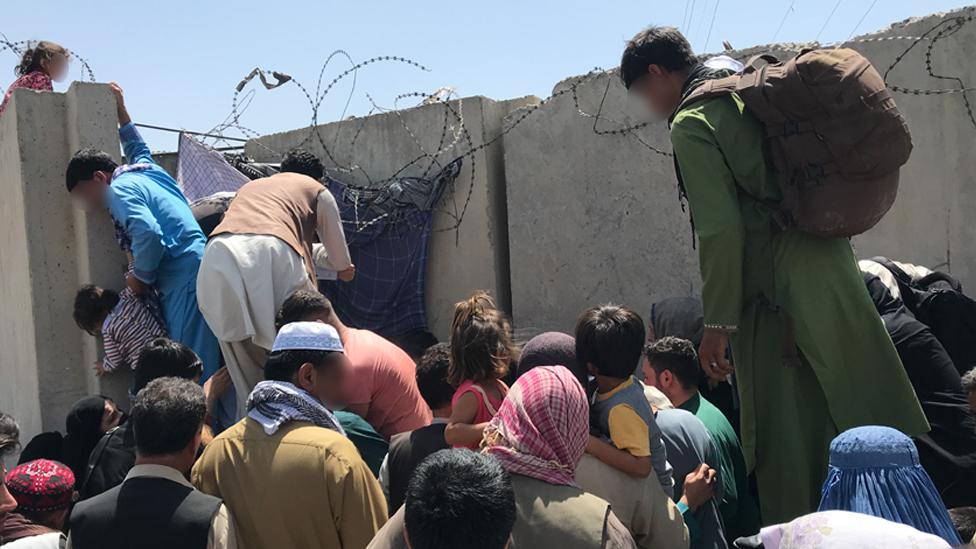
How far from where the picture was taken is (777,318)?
336 centimetres

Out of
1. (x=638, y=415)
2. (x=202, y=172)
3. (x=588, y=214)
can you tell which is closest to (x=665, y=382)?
(x=638, y=415)

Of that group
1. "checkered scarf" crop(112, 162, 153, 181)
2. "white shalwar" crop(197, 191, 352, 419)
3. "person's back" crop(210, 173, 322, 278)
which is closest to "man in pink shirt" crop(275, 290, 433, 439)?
"white shalwar" crop(197, 191, 352, 419)

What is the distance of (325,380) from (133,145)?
315 cm

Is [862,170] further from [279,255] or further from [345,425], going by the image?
[279,255]

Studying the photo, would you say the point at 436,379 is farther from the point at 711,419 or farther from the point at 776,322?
the point at 776,322

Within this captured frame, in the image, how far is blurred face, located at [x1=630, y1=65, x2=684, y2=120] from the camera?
139 inches

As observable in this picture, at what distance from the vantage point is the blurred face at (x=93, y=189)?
16.7ft

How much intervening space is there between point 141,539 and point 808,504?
220cm

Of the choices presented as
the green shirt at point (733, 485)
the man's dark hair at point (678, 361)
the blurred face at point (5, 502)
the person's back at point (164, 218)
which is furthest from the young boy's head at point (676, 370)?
the person's back at point (164, 218)

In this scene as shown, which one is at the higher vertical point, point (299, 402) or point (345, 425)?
point (299, 402)

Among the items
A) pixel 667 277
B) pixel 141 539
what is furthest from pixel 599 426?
pixel 667 277

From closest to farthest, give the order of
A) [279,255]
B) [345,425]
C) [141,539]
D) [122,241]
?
[141,539] → [345,425] → [279,255] → [122,241]

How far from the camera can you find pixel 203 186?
6605mm

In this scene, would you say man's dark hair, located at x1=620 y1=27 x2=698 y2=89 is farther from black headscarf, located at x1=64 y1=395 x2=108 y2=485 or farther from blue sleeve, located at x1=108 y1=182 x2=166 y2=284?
black headscarf, located at x1=64 y1=395 x2=108 y2=485
